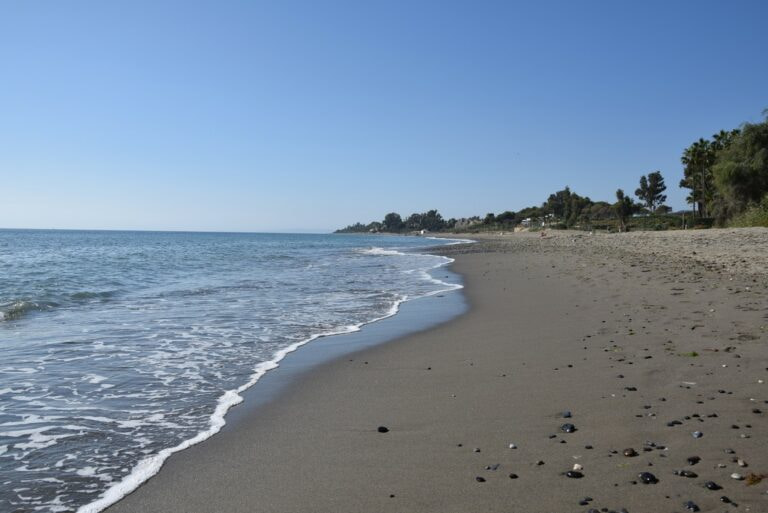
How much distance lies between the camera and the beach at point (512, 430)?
3.44 meters

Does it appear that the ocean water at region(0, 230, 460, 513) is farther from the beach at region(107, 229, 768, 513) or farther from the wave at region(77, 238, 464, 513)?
the beach at region(107, 229, 768, 513)

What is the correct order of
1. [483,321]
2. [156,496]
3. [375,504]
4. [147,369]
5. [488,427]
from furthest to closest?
[483,321]
[147,369]
[488,427]
[156,496]
[375,504]

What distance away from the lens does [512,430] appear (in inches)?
179

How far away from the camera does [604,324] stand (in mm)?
9055

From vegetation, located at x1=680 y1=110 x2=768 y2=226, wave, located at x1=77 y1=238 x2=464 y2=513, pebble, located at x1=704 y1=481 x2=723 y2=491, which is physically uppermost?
vegetation, located at x1=680 y1=110 x2=768 y2=226

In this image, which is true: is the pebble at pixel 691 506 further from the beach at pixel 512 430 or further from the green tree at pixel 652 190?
the green tree at pixel 652 190

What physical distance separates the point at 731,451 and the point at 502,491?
5.74 feet

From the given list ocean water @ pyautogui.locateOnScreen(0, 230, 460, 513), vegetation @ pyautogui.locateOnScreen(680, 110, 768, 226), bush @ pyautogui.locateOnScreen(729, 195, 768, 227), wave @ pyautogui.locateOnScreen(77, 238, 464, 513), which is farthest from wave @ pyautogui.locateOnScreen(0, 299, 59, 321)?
vegetation @ pyautogui.locateOnScreen(680, 110, 768, 226)

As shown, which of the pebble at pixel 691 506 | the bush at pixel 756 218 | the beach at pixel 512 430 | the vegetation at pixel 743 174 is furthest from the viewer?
the vegetation at pixel 743 174

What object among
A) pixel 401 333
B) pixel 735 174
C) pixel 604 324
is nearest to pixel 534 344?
pixel 604 324

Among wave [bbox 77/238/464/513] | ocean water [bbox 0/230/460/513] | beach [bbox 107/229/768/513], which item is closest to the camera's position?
beach [bbox 107/229/768/513]

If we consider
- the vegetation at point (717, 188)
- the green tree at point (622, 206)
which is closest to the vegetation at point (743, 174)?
the vegetation at point (717, 188)

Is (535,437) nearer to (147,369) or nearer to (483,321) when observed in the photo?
(147,369)

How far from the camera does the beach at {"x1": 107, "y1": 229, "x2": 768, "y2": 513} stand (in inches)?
135
